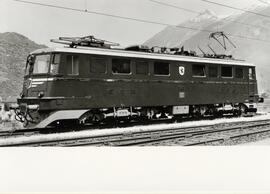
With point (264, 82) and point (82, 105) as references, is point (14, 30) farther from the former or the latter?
point (264, 82)

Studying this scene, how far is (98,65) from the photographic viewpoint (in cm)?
1303

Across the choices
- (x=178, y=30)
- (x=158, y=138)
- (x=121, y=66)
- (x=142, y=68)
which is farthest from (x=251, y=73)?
(x=158, y=138)

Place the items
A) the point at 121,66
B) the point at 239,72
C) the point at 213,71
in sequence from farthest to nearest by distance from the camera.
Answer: the point at 239,72 < the point at 213,71 < the point at 121,66

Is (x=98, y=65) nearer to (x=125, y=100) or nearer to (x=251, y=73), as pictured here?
(x=125, y=100)

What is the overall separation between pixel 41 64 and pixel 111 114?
2709mm

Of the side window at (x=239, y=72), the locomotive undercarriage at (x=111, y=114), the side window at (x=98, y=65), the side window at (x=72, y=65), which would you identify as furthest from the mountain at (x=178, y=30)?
the side window at (x=239, y=72)

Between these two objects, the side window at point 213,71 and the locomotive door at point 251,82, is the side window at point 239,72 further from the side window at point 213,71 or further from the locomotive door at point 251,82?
the side window at point 213,71

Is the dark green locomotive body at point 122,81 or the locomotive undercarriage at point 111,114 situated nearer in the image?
the locomotive undercarriage at point 111,114

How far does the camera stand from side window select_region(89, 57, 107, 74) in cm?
1289

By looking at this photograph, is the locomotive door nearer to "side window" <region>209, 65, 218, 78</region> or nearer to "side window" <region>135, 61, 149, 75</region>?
"side window" <region>209, 65, 218, 78</region>

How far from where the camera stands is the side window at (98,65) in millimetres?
12891

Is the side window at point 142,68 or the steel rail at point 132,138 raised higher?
the side window at point 142,68

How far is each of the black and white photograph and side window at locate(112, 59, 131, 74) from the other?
33 millimetres
